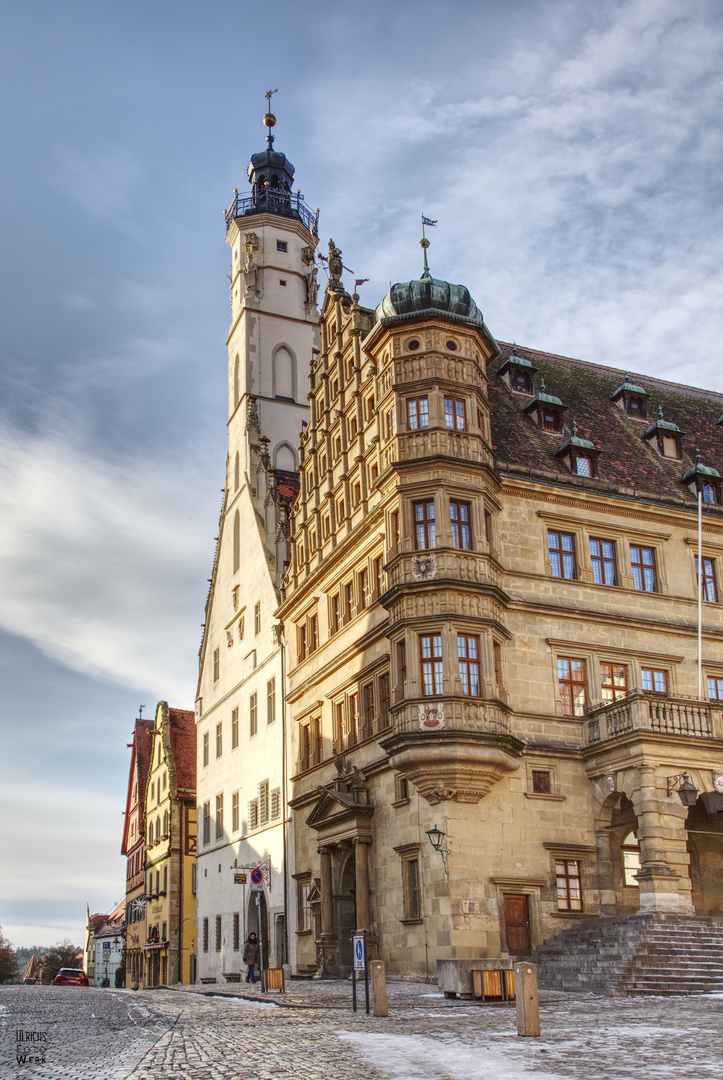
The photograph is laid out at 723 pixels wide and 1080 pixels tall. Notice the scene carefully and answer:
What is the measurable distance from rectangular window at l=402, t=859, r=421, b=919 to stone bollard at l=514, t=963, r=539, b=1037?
14232mm

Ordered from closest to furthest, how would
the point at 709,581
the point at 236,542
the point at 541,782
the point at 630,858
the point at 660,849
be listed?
the point at 660,849, the point at 541,782, the point at 630,858, the point at 709,581, the point at 236,542

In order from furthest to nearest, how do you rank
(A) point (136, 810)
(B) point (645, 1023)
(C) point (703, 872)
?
(A) point (136, 810)
(C) point (703, 872)
(B) point (645, 1023)

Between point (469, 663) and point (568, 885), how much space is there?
6190mm

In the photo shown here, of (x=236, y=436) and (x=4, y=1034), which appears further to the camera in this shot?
(x=236, y=436)

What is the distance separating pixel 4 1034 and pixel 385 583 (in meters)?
17.0

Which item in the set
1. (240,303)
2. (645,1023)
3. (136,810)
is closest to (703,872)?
(645,1023)

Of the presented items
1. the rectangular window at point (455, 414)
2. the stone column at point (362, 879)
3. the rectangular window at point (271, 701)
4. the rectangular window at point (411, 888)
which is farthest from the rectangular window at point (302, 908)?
the rectangular window at point (455, 414)

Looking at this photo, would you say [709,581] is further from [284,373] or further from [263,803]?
[284,373]

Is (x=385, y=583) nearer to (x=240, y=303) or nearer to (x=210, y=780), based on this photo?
(x=210, y=780)

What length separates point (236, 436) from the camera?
50.4 m

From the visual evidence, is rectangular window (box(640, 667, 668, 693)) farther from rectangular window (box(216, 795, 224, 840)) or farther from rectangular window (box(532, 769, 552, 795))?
→ rectangular window (box(216, 795, 224, 840))

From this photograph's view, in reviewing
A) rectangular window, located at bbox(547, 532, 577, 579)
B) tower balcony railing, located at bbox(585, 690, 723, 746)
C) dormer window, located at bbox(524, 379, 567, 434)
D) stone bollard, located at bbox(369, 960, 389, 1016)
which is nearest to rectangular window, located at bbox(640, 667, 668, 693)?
tower balcony railing, located at bbox(585, 690, 723, 746)

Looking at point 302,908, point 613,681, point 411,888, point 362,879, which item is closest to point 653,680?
point 613,681

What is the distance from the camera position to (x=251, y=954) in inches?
1339
